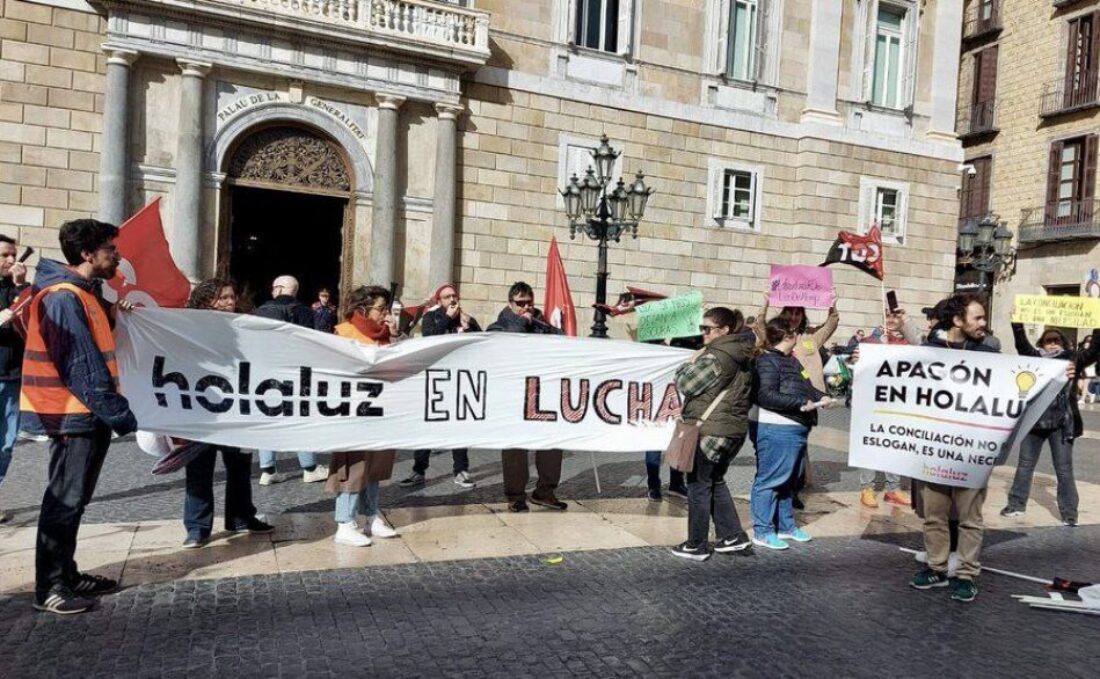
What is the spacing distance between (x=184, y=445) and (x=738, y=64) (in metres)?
17.3

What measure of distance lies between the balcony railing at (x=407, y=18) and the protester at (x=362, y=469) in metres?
10.9

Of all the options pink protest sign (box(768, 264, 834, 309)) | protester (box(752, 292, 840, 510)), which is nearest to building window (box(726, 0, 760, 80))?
pink protest sign (box(768, 264, 834, 309))

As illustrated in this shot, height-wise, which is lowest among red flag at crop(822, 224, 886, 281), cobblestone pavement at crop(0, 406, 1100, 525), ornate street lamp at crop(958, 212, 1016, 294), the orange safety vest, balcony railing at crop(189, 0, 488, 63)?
cobblestone pavement at crop(0, 406, 1100, 525)

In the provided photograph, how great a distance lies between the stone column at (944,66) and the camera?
70.6 feet

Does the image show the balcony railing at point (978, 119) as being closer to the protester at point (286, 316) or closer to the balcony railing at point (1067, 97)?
the balcony railing at point (1067, 97)

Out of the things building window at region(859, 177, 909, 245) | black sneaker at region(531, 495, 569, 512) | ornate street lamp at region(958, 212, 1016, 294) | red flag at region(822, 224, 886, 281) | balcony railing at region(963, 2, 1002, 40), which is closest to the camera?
black sneaker at region(531, 495, 569, 512)

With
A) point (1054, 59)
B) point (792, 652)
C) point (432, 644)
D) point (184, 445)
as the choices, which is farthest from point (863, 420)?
point (1054, 59)

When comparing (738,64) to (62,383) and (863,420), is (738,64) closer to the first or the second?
(863,420)

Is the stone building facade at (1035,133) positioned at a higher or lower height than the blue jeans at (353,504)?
higher

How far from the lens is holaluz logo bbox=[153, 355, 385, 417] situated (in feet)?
18.5

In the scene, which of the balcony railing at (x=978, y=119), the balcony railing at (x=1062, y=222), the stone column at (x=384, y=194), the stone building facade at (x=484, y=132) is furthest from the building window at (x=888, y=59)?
the balcony railing at (x=978, y=119)

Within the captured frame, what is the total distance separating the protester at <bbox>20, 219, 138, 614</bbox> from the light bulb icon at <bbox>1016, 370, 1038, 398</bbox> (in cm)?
541

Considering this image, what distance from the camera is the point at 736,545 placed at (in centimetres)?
611

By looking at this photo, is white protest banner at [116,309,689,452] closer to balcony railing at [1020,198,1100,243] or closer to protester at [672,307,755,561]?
protester at [672,307,755,561]
